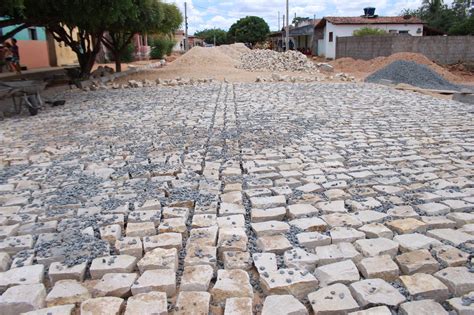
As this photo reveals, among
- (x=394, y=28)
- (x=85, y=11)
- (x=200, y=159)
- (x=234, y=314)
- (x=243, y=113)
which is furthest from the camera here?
(x=394, y=28)

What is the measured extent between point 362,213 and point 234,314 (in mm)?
1779

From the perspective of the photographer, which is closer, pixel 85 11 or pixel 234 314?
pixel 234 314

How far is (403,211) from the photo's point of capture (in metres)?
3.75

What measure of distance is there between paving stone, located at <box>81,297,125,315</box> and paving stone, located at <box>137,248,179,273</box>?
0.37 m

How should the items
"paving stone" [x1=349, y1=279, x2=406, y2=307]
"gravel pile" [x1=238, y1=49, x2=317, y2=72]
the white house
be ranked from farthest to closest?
the white house, "gravel pile" [x1=238, y1=49, x2=317, y2=72], "paving stone" [x1=349, y1=279, x2=406, y2=307]

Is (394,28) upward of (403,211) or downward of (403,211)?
upward

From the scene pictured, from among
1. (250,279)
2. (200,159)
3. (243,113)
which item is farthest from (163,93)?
(250,279)

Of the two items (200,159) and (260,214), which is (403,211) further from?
(200,159)

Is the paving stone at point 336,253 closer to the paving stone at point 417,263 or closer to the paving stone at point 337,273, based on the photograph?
the paving stone at point 337,273

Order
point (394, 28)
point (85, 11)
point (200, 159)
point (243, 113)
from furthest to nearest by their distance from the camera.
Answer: point (394, 28)
point (85, 11)
point (243, 113)
point (200, 159)

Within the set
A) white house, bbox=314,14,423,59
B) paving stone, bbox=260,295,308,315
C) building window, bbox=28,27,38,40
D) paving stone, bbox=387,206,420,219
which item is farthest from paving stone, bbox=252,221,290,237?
white house, bbox=314,14,423,59

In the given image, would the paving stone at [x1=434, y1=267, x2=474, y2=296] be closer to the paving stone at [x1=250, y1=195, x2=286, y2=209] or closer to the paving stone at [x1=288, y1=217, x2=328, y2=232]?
the paving stone at [x1=288, y1=217, x2=328, y2=232]

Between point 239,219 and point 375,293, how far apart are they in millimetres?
1378

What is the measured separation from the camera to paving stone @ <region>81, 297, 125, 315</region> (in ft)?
8.02
